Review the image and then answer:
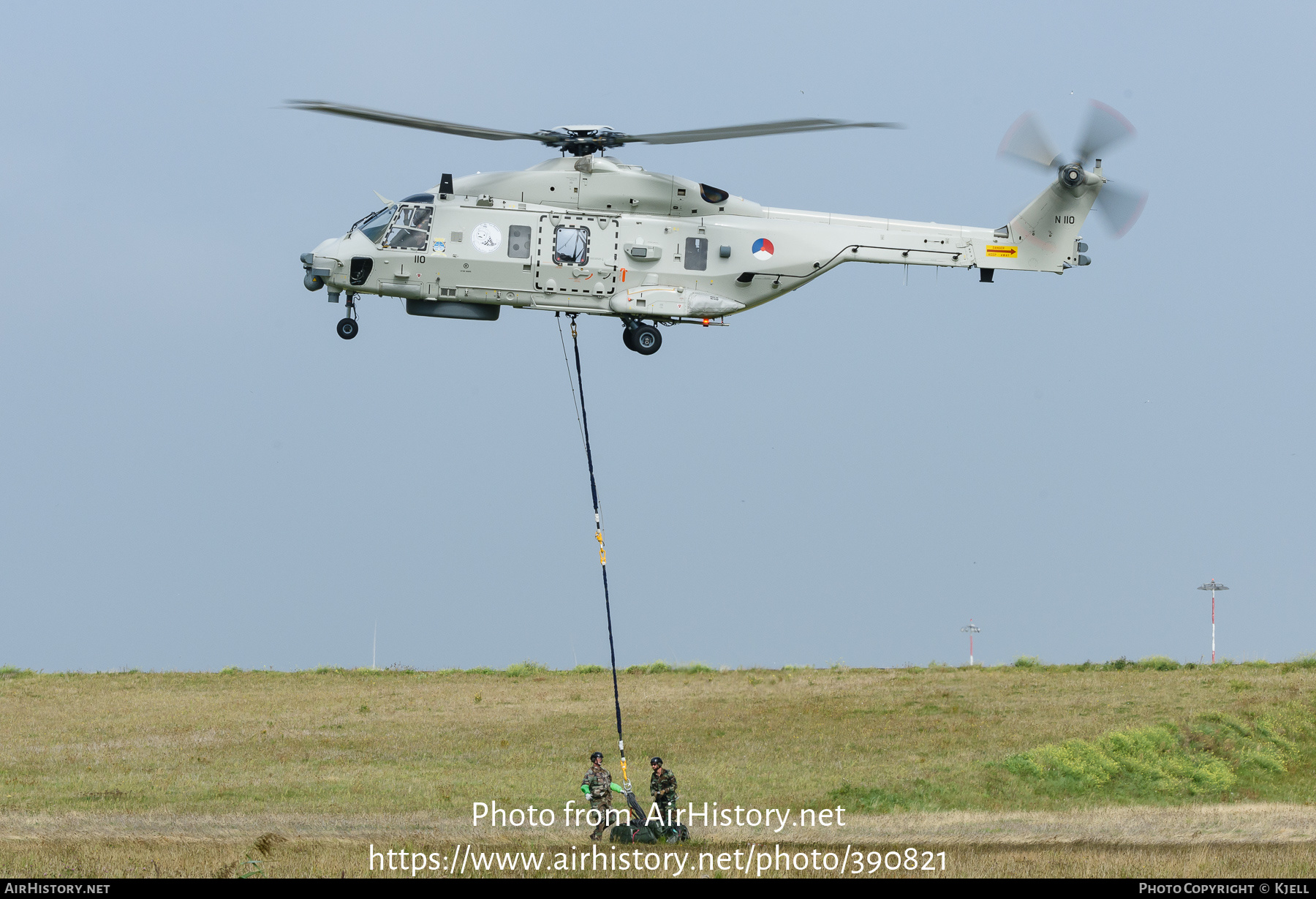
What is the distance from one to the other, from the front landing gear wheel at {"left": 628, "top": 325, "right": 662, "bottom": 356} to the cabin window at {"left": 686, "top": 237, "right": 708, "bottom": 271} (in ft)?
4.91

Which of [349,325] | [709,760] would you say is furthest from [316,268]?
[709,760]

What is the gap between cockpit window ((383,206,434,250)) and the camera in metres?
28.7

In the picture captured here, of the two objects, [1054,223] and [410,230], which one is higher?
[1054,223]

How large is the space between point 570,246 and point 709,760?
478 inches

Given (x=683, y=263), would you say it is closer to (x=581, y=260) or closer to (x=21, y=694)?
(x=581, y=260)

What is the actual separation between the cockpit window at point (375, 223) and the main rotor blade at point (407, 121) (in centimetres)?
236

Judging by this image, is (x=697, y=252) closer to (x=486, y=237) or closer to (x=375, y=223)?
(x=486, y=237)

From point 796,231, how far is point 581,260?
15.1ft

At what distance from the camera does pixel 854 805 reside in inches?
1101

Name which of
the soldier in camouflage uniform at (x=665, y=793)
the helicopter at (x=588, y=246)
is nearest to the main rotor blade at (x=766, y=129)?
the helicopter at (x=588, y=246)

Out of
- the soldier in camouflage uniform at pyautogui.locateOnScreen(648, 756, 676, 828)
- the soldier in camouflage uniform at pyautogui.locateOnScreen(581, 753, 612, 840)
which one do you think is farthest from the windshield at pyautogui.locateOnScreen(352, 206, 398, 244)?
the soldier in camouflage uniform at pyautogui.locateOnScreen(648, 756, 676, 828)

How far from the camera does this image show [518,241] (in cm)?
2877

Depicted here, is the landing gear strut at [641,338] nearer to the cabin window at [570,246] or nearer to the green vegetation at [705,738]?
the cabin window at [570,246]
